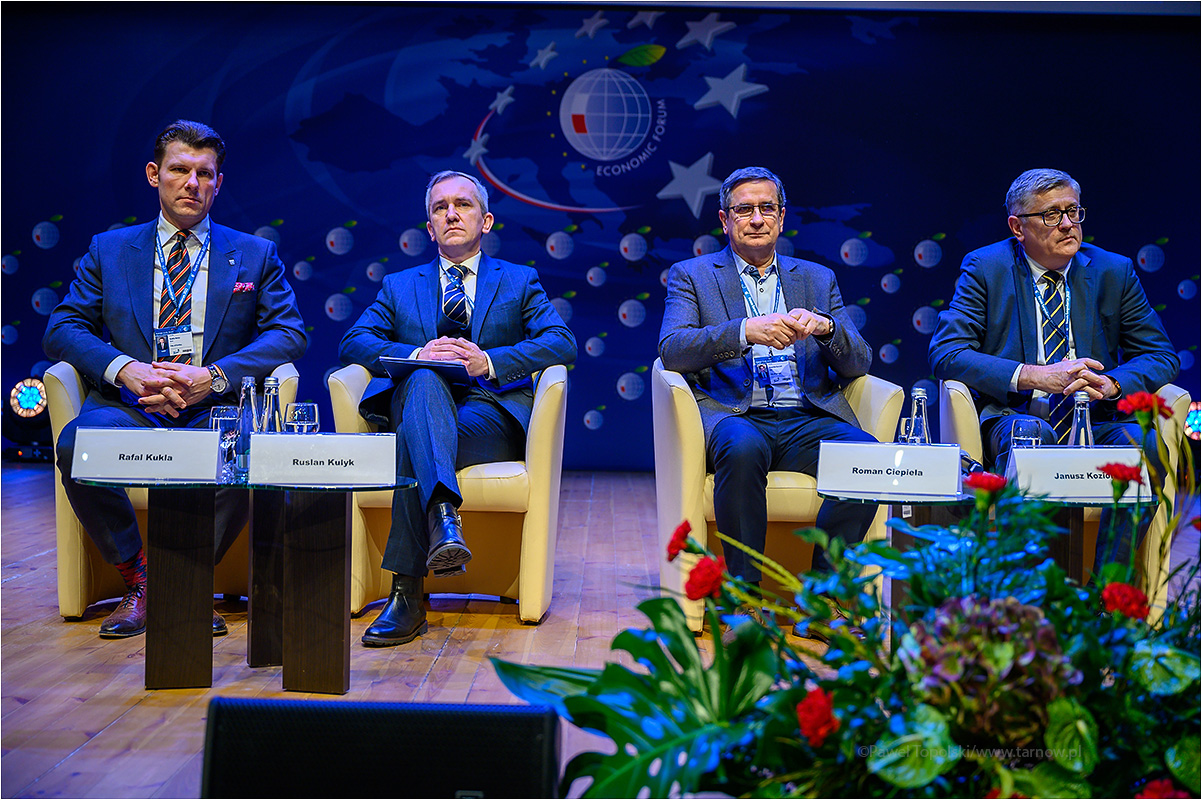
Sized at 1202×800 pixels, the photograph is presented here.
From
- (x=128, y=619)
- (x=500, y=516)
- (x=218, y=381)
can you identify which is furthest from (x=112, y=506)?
(x=500, y=516)

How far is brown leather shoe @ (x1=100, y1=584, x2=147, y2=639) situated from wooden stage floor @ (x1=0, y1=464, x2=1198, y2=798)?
0.11 ft

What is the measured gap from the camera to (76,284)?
2.76m

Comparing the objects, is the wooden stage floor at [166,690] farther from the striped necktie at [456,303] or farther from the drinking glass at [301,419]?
the striped necktie at [456,303]

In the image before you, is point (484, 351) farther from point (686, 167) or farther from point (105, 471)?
point (686, 167)

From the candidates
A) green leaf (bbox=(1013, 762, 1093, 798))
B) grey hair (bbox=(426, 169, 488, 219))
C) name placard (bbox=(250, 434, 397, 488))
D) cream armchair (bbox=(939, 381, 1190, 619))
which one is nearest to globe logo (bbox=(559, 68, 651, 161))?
grey hair (bbox=(426, 169, 488, 219))

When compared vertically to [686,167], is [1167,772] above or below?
below

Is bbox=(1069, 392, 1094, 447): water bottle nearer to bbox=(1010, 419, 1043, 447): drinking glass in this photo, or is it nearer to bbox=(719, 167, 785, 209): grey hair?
bbox=(1010, 419, 1043, 447): drinking glass

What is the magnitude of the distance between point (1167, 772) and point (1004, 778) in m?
0.20

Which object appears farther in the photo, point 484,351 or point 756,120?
point 756,120

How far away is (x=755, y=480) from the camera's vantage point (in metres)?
2.43

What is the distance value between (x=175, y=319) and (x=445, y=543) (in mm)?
1153

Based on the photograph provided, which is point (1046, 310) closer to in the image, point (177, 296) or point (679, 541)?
point (679, 541)

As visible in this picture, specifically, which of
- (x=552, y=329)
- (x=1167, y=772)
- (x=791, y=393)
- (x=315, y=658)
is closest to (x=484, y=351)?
(x=552, y=329)

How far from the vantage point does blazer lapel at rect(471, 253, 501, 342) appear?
2928 millimetres
